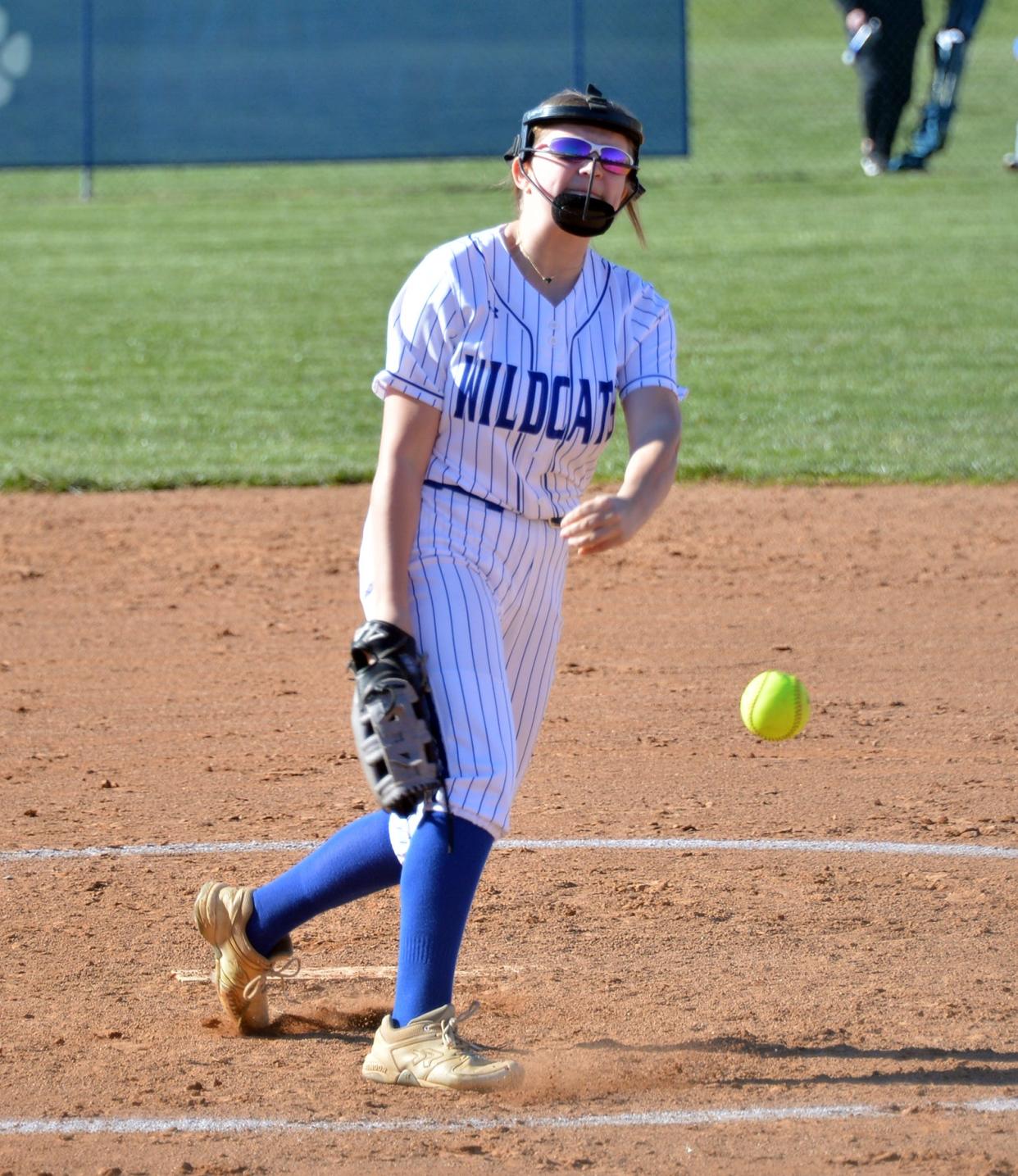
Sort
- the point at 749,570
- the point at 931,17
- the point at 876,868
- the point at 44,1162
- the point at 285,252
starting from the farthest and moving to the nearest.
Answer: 1. the point at 931,17
2. the point at 285,252
3. the point at 749,570
4. the point at 876,868
5. the point at 44,1162

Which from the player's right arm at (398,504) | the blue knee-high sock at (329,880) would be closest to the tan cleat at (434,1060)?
the blue knee-high sock at (329,880)

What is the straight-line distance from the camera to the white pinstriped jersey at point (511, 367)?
122 inches

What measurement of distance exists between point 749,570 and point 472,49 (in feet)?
44.9

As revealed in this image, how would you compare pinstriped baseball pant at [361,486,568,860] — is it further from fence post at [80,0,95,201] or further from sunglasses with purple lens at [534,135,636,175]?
fence post at [80,0,95,201]

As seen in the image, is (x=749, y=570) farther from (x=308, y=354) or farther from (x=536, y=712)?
(x=308, y=354)

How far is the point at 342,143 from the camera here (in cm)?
1959

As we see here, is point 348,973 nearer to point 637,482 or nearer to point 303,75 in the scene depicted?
point 637,482

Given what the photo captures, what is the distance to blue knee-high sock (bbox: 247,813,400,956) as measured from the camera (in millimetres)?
3297

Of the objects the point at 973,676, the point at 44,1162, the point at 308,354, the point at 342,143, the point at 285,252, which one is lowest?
the point at 44,1162

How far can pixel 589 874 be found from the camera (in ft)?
13.9

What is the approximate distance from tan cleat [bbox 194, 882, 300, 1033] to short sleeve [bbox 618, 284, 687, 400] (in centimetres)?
128

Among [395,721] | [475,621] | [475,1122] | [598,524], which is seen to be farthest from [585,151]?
[475,1122]

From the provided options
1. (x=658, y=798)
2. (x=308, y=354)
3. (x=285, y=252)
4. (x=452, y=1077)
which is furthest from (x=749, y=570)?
(x=285, y=252)

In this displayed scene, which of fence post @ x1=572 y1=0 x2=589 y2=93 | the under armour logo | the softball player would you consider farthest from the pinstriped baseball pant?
the under armour logo
